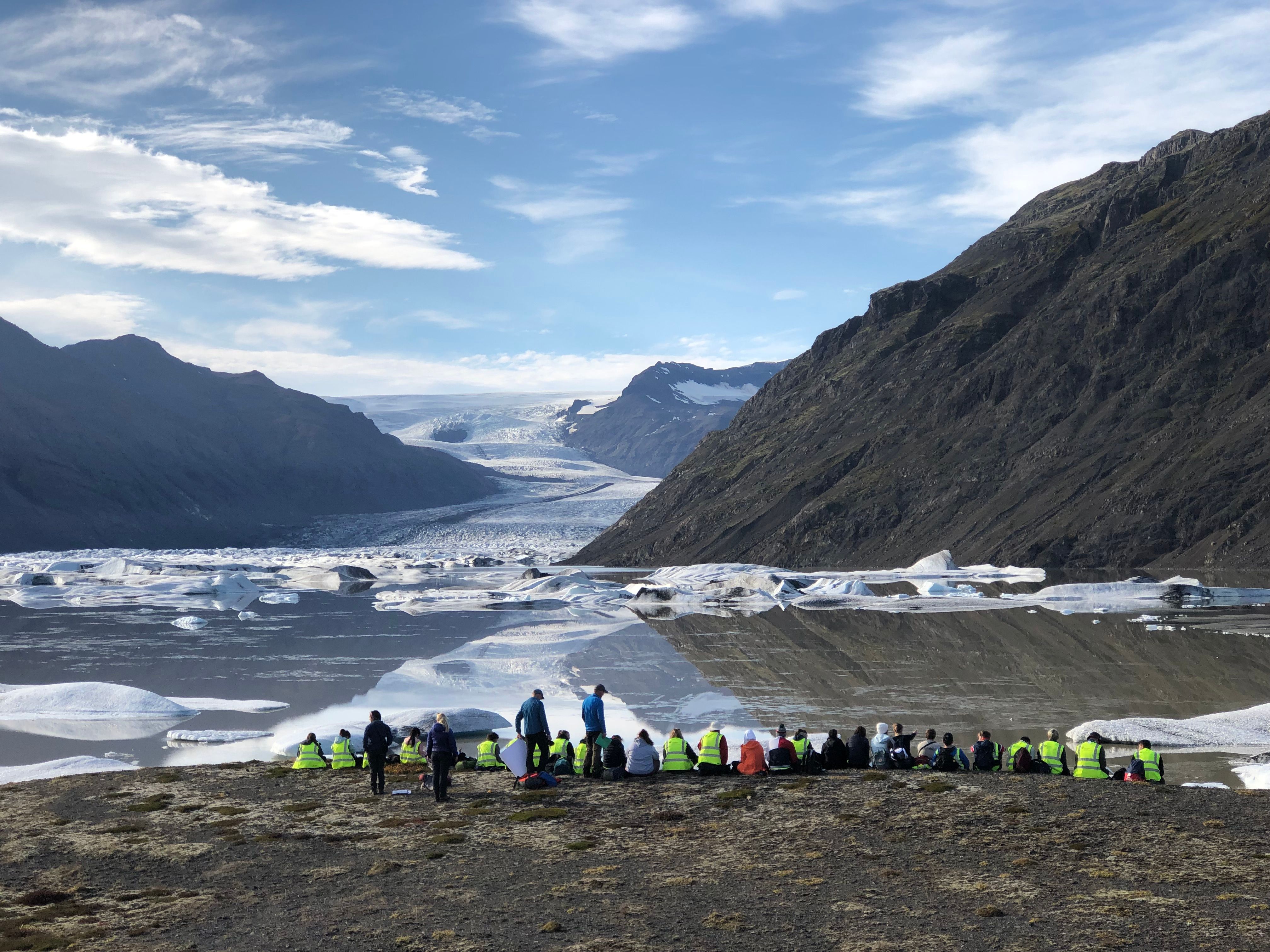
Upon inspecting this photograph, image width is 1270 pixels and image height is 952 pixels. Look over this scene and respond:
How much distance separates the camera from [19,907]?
41.9 feet

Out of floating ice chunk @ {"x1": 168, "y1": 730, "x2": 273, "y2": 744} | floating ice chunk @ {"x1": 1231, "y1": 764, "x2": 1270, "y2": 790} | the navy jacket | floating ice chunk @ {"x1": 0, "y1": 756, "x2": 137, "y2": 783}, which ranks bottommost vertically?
floating ice chunk @ {"x1": 168, "y1": 730, "x2": 273, "y2": 744}

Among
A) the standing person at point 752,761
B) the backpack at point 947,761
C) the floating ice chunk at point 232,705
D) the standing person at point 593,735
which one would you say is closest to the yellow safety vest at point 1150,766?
the backpack at point 947,761

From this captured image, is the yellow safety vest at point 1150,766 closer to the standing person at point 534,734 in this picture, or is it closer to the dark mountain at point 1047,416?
the standing person at point 534,734

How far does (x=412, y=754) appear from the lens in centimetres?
2127

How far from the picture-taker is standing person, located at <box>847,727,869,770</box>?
19.7m

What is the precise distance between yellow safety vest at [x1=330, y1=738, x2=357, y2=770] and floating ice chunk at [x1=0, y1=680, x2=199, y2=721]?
10.9 m

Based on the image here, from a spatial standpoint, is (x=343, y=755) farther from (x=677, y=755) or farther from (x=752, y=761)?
(x=752, y=761)

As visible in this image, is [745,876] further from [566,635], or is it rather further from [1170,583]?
[1170,583]

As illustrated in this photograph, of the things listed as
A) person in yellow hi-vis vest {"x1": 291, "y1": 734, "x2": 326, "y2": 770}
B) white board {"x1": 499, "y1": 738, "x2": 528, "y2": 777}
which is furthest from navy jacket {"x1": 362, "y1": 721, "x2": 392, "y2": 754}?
person in yellow hi-vis vest {"x1": 291, "y1": 734, "x2": 326, "y2": 770}

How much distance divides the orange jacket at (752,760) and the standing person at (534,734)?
11.5 ft

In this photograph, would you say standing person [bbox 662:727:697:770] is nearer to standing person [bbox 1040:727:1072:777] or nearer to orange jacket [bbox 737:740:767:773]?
orange jacket [bbox 737:740:767:773]

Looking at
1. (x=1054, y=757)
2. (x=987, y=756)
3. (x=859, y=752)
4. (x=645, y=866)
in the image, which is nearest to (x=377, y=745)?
(x=645, y=866)

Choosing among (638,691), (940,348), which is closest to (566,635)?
(638,691)

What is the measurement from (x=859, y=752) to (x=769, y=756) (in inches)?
64.4
